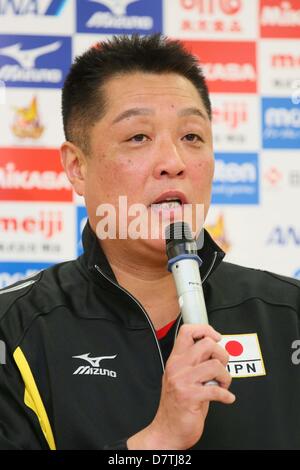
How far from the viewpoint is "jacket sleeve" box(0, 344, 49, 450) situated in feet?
3.84

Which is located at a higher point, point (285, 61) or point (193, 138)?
point (285, 61)

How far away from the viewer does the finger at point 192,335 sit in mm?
950

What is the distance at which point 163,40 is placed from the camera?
1527 mm

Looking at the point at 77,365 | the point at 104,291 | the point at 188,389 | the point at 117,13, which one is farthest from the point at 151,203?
the point at 117,13

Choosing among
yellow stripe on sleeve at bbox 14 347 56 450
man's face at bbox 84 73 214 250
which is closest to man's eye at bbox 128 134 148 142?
man's face at bbox 84 73 214 250

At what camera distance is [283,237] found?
2.40 metres

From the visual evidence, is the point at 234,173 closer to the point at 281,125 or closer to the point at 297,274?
the point at 281,125

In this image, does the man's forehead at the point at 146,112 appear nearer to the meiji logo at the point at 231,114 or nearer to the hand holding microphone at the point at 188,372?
the hand holding microphone at the point at 188,372

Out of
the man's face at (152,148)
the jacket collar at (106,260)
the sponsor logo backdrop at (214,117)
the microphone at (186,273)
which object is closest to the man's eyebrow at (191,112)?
the man's face at (152,148)

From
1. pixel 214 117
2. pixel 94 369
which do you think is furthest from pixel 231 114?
pixel 94 369

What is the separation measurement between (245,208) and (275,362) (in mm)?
1145

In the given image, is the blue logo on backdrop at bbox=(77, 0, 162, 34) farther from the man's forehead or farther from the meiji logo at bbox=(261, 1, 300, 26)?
the man's forehead

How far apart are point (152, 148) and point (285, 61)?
4.32 ft

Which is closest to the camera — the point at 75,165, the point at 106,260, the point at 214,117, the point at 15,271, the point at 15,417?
the point at 15,417
